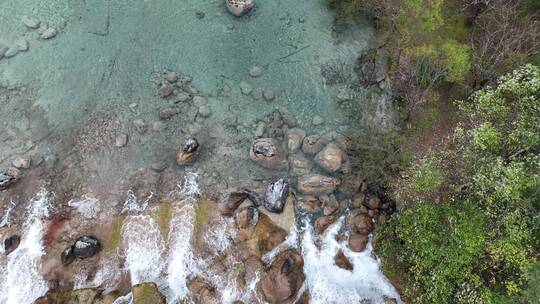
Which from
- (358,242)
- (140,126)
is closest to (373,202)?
(358,242)

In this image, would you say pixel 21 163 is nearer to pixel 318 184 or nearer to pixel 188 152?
pixel 188 152

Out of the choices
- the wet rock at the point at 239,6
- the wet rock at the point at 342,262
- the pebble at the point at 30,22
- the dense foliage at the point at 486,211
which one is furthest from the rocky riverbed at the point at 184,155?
the dense foliage at the point at 486,211

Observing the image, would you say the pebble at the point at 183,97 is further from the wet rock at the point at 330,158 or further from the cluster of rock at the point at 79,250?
the cluster of rock at the point at 79,250

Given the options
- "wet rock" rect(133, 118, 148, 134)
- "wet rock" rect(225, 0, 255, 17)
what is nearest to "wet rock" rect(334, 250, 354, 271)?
"wet rock" rect(133, 118, 148, 134)

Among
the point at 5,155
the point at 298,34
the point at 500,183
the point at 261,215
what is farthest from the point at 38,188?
the point at 500,183

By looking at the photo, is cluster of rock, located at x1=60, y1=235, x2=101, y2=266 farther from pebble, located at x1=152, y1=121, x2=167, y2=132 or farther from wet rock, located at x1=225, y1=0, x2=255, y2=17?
wet rock, located at x1=225, y1=0, x2=255, y2=17

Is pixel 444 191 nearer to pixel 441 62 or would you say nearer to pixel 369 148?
pixel 369 148
